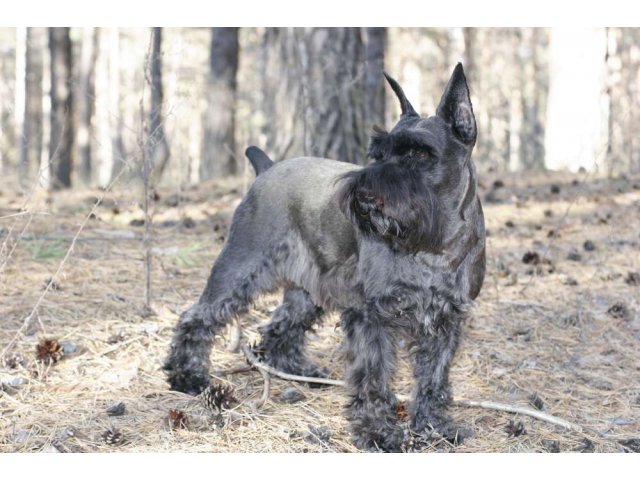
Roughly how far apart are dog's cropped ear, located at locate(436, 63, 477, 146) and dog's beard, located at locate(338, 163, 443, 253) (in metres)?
0.37

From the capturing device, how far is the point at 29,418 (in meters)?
3.85

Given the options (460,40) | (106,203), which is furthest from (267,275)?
(460,40)

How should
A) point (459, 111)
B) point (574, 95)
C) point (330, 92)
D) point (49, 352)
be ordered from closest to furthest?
point (459, 111) → point (49, 352) → point (330, 92) → point (574, 95)

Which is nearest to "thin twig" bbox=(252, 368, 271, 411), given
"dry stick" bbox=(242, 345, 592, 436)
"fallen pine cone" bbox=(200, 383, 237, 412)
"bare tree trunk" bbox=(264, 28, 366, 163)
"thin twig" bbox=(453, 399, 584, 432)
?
"dry stick" bbox=(242, 345, 592, 436)

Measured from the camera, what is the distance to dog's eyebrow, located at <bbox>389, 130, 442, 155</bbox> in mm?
3637

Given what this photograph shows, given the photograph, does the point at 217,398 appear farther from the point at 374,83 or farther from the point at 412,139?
the point at 374,83

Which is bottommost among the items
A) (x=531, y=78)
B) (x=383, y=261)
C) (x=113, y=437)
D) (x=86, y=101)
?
(x=113, y=437)

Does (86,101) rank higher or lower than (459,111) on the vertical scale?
higher

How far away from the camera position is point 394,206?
3.55m

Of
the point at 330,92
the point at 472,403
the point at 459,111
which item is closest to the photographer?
the point at 459,111

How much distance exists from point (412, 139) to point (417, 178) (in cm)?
19

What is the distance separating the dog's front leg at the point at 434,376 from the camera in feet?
13.0

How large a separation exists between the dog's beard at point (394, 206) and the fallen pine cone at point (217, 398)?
1.20 metres

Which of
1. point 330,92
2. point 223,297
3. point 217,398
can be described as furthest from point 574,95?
point 217,398
